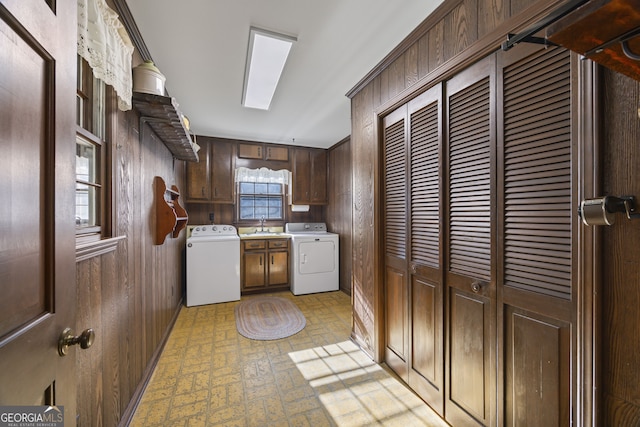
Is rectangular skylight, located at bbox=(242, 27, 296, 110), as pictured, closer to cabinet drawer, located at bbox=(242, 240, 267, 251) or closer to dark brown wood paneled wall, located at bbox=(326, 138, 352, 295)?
dark brown wood paneled wall, located at bbox=(326, 138, 352, 295)

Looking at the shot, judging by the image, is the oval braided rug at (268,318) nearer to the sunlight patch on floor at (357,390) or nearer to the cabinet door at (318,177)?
the sunlight patch on floor at (357,390)

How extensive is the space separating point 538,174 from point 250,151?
393cm

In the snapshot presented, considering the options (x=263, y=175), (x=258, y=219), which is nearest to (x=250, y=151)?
(x=263, y=175)

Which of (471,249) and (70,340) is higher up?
(471,249)

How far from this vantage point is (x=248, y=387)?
6.28 feet

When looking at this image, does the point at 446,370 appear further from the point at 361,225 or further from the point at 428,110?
the point at 428,110

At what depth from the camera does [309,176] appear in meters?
4.67

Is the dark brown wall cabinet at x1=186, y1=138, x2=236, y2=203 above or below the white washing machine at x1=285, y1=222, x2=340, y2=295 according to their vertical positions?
above

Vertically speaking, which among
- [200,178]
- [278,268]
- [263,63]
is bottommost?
[278,268]

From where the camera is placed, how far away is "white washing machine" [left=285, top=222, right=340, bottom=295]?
13.4 feet

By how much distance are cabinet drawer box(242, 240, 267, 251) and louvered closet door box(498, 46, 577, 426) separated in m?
3.39

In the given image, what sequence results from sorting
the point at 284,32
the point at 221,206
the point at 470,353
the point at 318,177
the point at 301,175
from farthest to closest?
the point at 318,177 → the point at 301,175 → the point at 221,206 → the point at 284,32 → the point at 470,353

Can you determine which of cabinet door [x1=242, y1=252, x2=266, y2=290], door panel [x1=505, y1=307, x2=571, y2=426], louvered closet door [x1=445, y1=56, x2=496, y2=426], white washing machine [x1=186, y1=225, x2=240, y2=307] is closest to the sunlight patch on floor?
louvered closet door [x1=445, y1=56, x2=496, y2=426]
